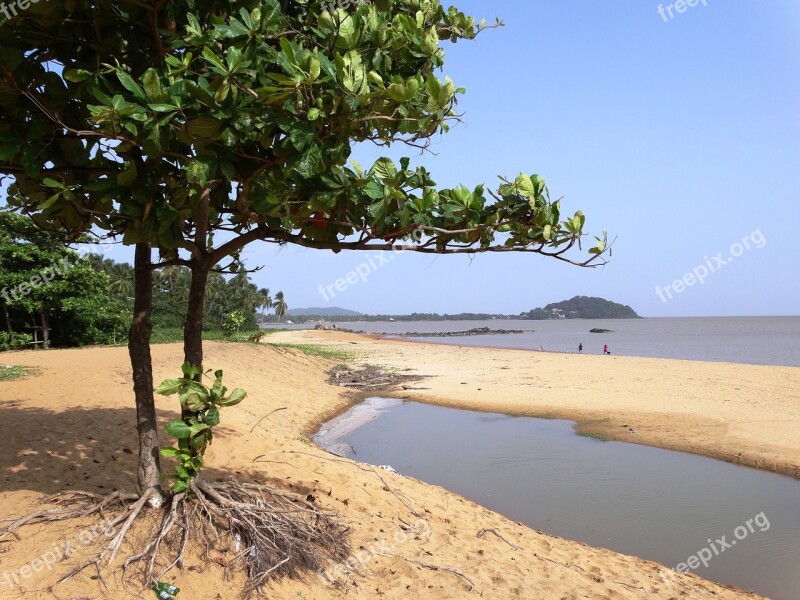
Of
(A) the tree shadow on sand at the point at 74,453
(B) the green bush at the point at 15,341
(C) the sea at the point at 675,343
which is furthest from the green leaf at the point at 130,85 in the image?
(C) the sea at the point at 675,343

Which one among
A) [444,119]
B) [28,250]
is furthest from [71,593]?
[28,250]

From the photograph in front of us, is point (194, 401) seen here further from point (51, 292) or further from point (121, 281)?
point (121, 281)

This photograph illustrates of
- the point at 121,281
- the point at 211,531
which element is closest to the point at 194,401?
the point at 211,531

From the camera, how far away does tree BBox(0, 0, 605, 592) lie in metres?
3.34

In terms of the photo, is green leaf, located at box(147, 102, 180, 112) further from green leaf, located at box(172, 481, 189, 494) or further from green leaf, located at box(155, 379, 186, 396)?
green leaf, located at box(172, 481, 189, 494)

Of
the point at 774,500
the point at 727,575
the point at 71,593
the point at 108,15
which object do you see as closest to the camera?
the point at 71,593

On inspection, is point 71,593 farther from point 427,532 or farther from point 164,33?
point 164,33

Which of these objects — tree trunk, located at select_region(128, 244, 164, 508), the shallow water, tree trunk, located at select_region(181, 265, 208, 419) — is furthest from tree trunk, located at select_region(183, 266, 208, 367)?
the shallow water

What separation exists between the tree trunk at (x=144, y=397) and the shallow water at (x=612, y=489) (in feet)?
16.4

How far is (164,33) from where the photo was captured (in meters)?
4.10

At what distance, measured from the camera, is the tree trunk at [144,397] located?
15.1 feet

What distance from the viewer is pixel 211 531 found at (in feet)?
14.5

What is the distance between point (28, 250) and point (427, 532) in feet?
59.3

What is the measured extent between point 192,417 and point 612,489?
23.5 ft
